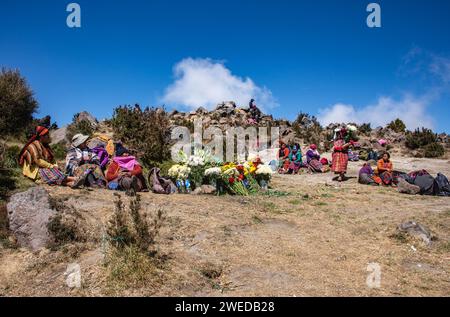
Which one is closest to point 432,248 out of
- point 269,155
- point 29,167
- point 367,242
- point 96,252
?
point 367,242

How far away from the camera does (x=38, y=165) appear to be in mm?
8078

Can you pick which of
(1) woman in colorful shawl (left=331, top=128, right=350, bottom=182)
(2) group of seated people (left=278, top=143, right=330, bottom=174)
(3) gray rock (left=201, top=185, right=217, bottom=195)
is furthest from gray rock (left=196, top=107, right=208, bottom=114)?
(3) gray rock (left=201, top=185, right=217, bottom=195)

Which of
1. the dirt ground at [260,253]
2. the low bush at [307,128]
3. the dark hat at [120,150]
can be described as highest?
the low bush at [307,128]

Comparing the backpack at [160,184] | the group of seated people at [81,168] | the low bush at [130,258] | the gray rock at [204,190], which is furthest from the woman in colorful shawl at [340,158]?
the low bush at [130,258]

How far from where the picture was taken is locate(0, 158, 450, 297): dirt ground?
4277 millimetres

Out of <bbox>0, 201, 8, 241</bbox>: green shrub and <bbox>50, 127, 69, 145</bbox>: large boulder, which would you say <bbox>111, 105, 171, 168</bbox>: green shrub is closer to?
<bbox>50, 127, 69, 145</bbox>: large boulder

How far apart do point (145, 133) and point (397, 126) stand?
77.1 feet

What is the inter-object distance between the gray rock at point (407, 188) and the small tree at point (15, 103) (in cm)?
1634

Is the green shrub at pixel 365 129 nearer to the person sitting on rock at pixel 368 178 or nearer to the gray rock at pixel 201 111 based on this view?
the gray rock at pixel 201 111

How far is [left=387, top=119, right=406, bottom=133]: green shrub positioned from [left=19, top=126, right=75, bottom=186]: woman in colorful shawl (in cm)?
2673

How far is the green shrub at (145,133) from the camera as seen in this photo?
11.5 m

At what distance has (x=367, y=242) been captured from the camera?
6.00m
